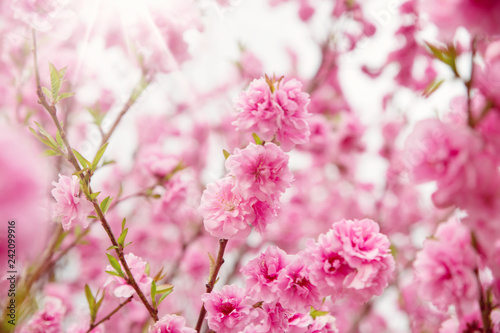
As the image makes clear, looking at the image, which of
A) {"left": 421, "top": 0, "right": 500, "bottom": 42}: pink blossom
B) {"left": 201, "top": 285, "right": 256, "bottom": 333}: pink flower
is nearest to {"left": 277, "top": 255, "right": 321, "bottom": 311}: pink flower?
{"left": 201, "top": 285, "right": 256, "bottom": 333}: pink flower

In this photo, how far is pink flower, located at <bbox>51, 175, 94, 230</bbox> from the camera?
40.9 inches

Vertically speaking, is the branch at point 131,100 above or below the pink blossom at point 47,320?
above

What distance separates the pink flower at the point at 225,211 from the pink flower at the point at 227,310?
170 mm

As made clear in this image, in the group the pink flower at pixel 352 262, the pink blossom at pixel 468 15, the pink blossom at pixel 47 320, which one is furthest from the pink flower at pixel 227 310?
the pink blossom at pixel 468 15

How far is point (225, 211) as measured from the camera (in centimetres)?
101

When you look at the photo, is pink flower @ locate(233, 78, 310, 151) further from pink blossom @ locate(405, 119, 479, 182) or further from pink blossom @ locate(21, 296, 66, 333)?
pink blossom @ locate(21, 296, 66, 333)

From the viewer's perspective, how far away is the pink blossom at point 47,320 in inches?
51.0

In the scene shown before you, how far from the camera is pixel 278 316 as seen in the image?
1034mm

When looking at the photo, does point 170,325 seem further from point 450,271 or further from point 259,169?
point 450,271

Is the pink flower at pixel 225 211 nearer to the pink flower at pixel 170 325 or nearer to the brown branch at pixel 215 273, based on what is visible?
the brown branch at pixel 215 273

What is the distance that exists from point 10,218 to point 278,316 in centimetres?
75

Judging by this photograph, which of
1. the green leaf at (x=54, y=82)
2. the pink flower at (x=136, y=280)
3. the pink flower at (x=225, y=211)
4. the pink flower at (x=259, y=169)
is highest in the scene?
the green leaf at (x=54, y=82)

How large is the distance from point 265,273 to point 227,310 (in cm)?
15

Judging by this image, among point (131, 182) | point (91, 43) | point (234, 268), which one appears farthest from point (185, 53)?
point (131, 182)
